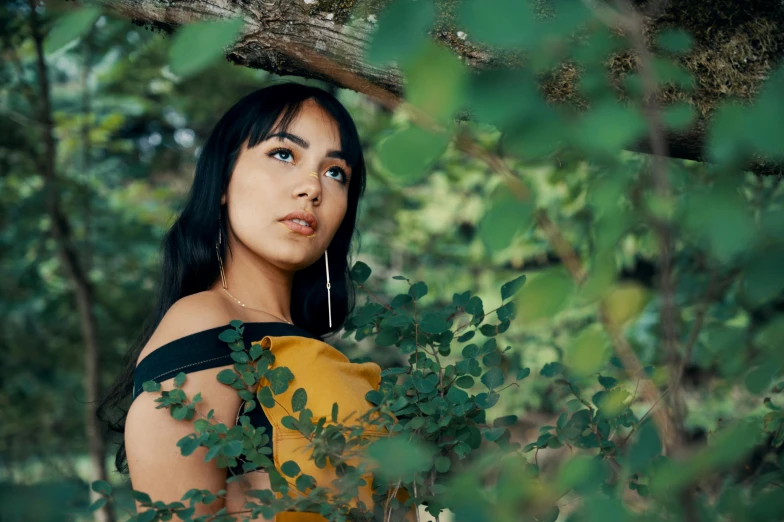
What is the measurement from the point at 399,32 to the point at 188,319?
114 cm

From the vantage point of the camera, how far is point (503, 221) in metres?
0.74

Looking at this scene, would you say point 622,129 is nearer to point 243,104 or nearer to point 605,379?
point 605,379

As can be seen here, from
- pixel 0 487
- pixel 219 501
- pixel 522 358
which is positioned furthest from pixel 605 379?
pixel 522 358

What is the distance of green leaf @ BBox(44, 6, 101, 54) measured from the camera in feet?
2.54

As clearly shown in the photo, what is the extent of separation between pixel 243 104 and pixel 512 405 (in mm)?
4551

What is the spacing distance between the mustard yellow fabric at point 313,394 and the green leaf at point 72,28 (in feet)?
2.85

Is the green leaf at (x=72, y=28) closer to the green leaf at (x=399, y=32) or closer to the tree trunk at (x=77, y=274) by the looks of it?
the green leaf at (x=399, y=32)

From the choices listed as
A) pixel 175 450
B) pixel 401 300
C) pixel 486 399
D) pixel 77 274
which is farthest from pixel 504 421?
pixel 77 274

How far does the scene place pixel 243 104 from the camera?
6.70 feet

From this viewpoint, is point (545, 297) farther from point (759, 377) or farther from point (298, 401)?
point (298, 401)

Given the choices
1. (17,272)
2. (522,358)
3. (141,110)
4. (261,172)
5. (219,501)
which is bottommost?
(522,358)

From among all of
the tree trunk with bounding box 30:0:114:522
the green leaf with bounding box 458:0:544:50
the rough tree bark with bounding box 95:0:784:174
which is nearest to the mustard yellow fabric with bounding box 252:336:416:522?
the rough tree bark with bounding box 95:0:784:174

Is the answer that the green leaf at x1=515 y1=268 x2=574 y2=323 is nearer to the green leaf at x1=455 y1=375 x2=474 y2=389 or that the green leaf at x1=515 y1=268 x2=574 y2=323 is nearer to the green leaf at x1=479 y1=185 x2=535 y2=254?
the green leaf at x1=479 y1=185 x2=535 y2=254

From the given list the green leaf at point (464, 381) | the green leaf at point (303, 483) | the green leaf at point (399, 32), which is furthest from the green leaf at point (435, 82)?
the green leaf at point (464, 381)
